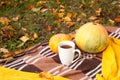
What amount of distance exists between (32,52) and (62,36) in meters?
0.33

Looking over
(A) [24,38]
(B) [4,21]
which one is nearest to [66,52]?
(A) [24,38]

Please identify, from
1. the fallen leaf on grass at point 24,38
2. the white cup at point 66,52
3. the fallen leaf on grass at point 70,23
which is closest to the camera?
the white cup at point 66,52

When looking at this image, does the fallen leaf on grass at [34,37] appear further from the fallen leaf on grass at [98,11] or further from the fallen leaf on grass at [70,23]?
the fallen leaf on grass at [98,11]

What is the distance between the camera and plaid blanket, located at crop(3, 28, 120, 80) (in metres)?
2.01

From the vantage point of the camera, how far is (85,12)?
389cm

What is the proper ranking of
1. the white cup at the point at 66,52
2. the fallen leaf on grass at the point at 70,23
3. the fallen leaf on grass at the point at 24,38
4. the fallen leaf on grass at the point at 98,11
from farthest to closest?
1. the fallen leaf on grass at the point at 98,11
2. the fallen leaf on grass at the point at 70,23
3. the fallen leaf on grass at the point at 24,38
4. the white cup at the point at 66,52

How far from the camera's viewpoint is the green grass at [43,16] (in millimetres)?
3371

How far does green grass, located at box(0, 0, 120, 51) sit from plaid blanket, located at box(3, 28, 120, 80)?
1.02 metres

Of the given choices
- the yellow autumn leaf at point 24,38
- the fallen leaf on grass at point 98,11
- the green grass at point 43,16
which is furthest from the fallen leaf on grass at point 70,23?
the yellow autumn leaf at point 24,38

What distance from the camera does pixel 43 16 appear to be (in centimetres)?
384

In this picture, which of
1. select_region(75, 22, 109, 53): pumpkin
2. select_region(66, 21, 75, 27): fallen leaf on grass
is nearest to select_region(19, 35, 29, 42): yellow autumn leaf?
select_region(66, 21, 75, 27): fallen leaf on grass

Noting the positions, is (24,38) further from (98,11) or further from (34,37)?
(98,11)

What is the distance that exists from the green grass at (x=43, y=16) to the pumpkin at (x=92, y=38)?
4.11ft

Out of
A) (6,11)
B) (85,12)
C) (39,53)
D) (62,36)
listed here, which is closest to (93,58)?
(62,36)
